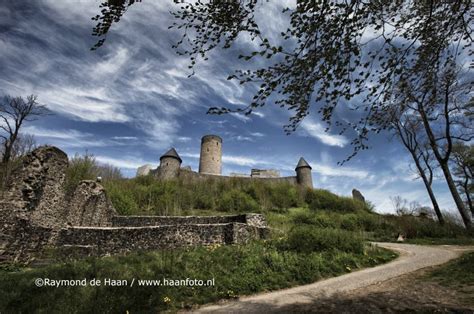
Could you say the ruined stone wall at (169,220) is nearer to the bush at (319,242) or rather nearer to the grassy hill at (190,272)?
the grassy hill at (190,272)

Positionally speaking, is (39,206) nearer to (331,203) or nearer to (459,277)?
(459,277)

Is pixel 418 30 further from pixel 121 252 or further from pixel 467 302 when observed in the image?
pixel 121 252

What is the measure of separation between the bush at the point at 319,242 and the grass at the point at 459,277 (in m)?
2.87

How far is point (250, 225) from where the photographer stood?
12.1 m

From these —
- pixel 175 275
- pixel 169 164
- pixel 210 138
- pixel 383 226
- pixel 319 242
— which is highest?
pixel 210 138

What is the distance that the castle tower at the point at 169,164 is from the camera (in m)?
32.8

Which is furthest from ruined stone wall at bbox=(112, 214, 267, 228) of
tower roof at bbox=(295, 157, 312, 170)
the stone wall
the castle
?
tower roof at bbox=(295, 157, 312, 170)

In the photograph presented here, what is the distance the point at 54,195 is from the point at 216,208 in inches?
479

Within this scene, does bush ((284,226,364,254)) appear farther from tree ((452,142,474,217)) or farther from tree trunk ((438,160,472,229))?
tree ((452,142,474,217))

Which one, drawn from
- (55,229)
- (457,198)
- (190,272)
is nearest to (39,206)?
(55,229)

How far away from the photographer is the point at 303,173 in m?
36.4

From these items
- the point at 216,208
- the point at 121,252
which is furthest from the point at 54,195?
the point at 216,208

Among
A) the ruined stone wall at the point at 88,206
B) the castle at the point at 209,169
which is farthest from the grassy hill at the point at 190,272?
the castle at the point at 209,169

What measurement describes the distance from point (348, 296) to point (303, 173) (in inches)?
1253
